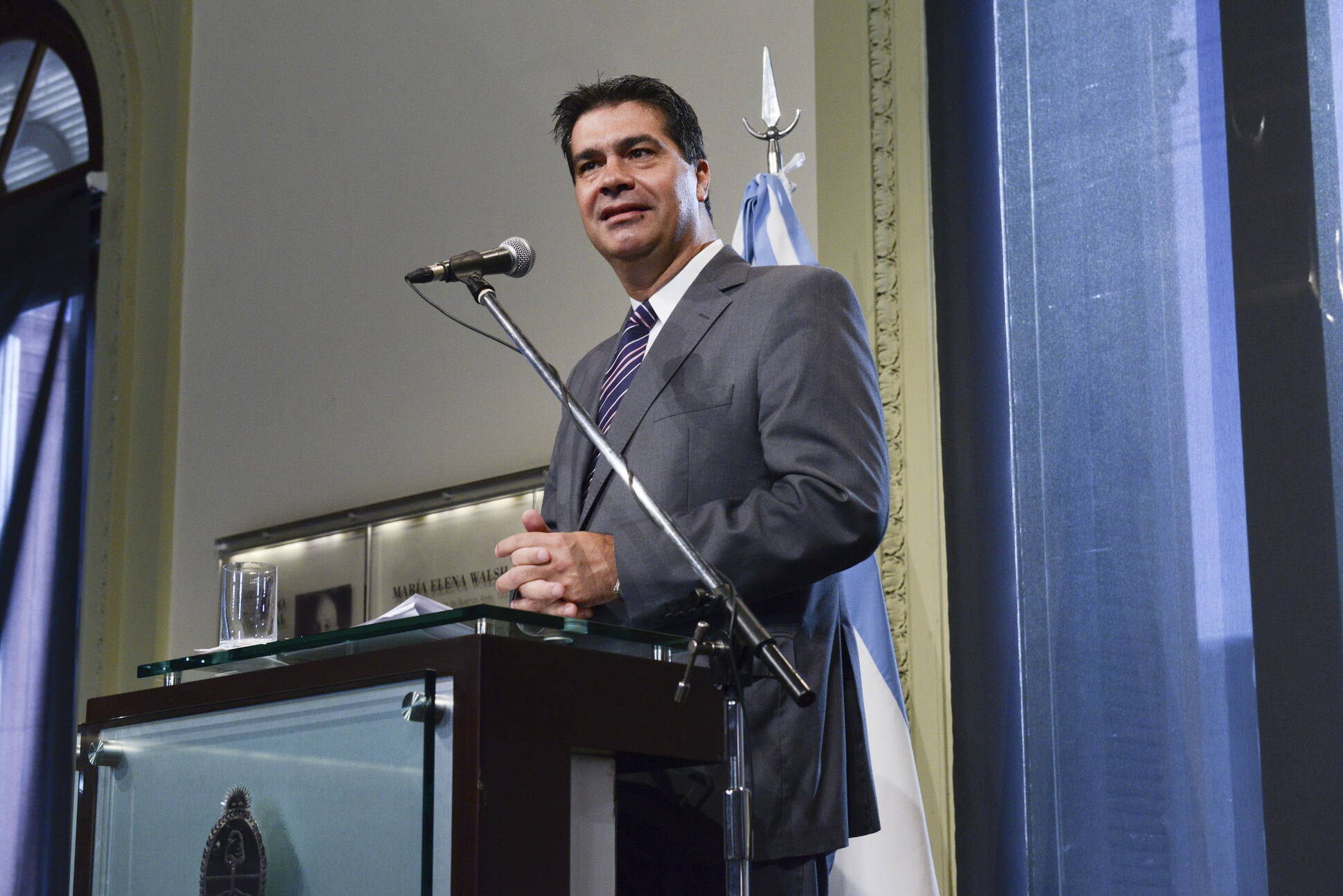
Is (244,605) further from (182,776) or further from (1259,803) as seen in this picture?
(1259,803)

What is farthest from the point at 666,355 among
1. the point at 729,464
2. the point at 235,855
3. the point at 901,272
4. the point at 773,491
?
the point at 901,272

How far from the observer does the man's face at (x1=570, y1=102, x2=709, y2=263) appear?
2.17 meters

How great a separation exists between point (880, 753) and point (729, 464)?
92 cm

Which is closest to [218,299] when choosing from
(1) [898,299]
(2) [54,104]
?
(2) [54,104]

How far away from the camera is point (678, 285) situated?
2164 millimetres

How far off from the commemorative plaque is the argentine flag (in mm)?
1139

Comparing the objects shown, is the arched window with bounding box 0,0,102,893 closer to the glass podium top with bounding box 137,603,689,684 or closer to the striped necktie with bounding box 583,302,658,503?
the striped necktie with bounding box 583,302,658,503

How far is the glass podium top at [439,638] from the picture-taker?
1.24 meters

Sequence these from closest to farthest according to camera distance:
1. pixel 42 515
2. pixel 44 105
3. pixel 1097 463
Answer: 1. pixel 1097 463
2. pixel 42 515
3. pixel 44 105

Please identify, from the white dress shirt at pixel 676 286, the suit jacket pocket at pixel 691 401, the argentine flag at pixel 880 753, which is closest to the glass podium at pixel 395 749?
the suit jacket pocket at pixel 691 401

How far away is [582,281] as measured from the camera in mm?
3674

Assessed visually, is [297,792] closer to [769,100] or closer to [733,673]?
[733,673]

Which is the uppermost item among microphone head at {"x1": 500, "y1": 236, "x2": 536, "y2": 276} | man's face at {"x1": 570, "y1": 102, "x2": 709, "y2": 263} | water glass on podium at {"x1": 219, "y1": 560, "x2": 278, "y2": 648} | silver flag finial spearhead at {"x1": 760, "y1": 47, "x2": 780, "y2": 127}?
silver flag finial spearhead at {"x1": 760, "y1": 47, "x2": 780, "y2": 127}

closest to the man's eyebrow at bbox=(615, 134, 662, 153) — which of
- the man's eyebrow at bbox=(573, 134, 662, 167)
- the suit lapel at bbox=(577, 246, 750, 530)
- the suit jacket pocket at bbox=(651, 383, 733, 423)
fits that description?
the man's eyebrow at bbox=(573, 134, 662, 167)
